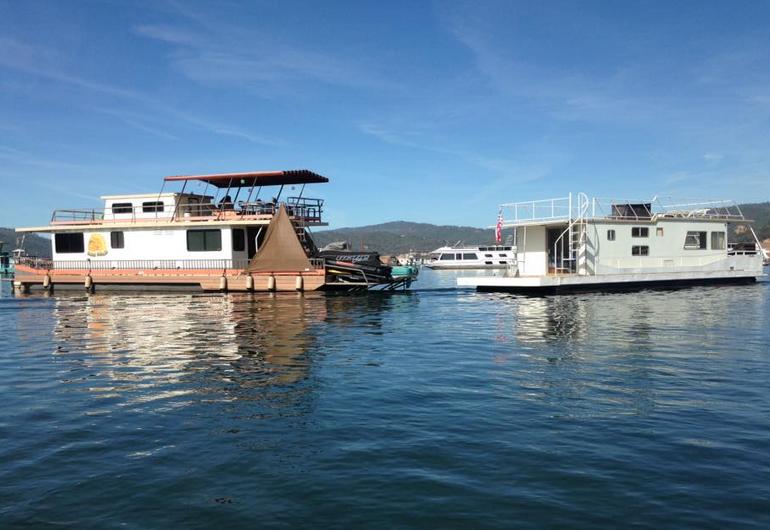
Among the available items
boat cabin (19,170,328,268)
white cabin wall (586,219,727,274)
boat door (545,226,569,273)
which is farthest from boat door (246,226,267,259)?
white cabin wall (586,219,727,274)

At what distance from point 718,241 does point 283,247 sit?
1128 inches

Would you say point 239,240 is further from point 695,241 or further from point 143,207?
point 695,241

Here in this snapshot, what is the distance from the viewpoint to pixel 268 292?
32531mm

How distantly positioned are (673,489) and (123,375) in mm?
10601

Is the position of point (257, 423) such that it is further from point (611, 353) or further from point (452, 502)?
point (611, 353)

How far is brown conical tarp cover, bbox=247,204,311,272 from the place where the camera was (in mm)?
31922

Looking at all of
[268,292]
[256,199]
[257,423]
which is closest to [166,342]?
[257,423]

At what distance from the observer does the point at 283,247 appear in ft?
105

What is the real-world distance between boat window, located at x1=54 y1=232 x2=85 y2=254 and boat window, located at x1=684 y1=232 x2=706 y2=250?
39868 mm

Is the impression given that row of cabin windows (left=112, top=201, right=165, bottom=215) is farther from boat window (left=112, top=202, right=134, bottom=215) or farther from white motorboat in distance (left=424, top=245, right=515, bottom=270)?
white motorboat in distance (left=424, top=245, right=515, bottom=270)

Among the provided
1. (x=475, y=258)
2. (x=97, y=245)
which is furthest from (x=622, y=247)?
(x=475, y=258)

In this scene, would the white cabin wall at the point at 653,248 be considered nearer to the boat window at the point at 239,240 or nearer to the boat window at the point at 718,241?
the boat window at the point at 718,241

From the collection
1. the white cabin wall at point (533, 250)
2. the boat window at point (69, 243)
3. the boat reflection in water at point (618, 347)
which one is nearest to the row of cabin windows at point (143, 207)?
the boat window at point (69, 243)

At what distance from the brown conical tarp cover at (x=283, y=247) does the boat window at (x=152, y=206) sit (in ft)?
31.4
